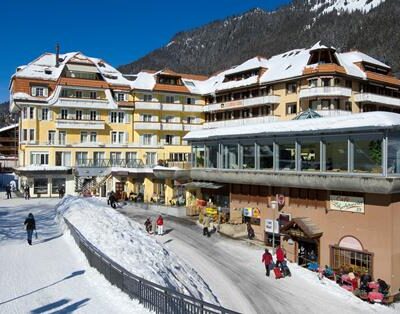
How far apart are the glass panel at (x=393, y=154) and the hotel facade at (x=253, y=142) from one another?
6cm

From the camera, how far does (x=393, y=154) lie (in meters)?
24.1

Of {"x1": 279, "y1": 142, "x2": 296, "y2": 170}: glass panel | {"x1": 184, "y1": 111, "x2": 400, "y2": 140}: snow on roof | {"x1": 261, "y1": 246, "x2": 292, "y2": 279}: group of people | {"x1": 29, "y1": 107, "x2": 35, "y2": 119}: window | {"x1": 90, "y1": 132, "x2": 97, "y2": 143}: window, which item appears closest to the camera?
{"x1": 261, "y1": 246, "x2": 292, "y2": 279}: group of people

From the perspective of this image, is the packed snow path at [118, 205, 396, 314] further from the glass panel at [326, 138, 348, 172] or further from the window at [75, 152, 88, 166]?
the window at [75, 152, 88, 166]

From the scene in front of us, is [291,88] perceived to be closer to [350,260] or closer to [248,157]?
[248,157]

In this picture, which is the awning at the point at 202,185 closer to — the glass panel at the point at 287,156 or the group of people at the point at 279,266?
the glass panel at the point at 287,156

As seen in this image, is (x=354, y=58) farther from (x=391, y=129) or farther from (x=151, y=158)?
(x=391, y=129)

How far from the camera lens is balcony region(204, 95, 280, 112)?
2190 inches

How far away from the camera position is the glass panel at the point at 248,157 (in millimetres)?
32500

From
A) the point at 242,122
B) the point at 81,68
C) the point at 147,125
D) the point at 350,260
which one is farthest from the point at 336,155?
the point at 81,68

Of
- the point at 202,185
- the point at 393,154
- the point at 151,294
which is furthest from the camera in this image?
the point at 202,185

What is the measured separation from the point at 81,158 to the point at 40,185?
6.61 metres

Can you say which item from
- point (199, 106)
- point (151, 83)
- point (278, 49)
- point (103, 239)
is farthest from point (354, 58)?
point (278, 49)

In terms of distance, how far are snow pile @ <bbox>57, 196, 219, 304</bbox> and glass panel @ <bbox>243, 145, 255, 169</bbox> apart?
1013 cm

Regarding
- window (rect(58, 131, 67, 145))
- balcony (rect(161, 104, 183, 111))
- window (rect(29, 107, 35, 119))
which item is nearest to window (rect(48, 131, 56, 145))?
window (rect(58, 131, 67, 145))
